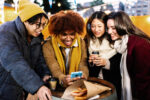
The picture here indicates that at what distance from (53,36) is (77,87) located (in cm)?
88

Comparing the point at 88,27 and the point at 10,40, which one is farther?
the point at 88,27

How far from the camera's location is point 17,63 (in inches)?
43.1

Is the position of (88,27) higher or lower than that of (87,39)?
higher

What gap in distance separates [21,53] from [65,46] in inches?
30.9

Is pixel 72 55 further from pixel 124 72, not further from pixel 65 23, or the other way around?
pixel 124 72

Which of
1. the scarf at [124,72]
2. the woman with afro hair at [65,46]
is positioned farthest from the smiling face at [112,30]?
the woman with afro hair at [65,46]

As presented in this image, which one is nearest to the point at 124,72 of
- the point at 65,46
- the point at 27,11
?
the point at 65,46

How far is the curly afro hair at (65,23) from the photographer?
1.85 m

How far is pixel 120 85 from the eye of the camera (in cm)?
202

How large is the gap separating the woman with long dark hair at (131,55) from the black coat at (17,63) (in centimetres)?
89

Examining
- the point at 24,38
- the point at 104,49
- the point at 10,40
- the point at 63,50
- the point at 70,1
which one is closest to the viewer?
the point at 10,40

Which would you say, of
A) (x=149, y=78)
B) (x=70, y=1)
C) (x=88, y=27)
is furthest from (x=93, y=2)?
(x=149, y=78)

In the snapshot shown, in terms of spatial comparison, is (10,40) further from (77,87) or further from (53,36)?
(53,36)

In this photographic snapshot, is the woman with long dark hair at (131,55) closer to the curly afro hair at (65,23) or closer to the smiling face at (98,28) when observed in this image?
the smiling face at (98,28)
